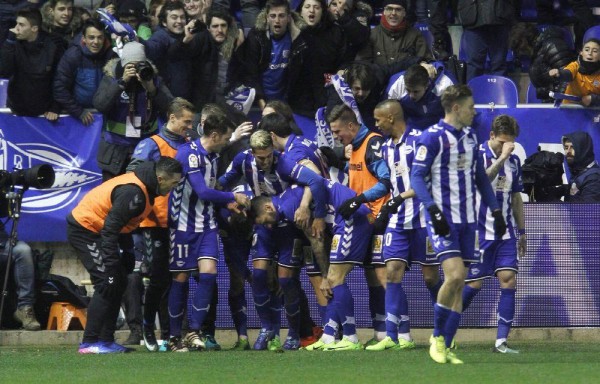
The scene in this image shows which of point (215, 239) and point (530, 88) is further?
point (530, 88)

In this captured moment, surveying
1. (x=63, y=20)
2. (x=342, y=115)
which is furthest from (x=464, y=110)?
(x=63, y=20)

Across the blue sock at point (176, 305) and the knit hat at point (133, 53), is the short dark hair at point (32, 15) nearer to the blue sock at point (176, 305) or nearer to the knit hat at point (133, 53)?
the knit hat at point (133, 53)

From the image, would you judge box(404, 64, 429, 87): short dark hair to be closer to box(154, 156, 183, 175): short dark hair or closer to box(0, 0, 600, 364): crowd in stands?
box(0, 0, 600, 364): crowd in stands

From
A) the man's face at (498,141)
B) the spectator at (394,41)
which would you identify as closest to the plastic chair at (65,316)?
the spectator at (394,41)

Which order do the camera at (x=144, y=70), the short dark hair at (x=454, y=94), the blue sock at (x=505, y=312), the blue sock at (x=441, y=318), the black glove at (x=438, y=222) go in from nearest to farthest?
the black glove at (x=438, y=222) → the blue sock at (x=441, y=318) → the short dark hair at (x=454, y=94) → the blue sock at (x=505, y=312) → the camera at (x=144, y=70)

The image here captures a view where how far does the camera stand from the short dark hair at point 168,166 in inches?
468

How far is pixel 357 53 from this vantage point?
620 inches

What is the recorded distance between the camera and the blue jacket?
14.9 metres

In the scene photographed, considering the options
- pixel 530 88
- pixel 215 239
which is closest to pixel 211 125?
pixel 215 239

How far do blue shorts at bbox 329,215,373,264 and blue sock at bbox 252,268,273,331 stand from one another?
777 mm

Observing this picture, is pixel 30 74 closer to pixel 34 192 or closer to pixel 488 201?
pixel 34 192

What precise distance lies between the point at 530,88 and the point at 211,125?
17.1 ft

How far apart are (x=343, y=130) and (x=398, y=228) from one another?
107 centimetres

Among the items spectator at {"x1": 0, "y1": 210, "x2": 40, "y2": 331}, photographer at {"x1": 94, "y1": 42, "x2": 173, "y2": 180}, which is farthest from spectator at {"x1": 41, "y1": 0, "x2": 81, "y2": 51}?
spectator at {"x1": 0, "y1": 210, "x2": 40, "y2": 331}
